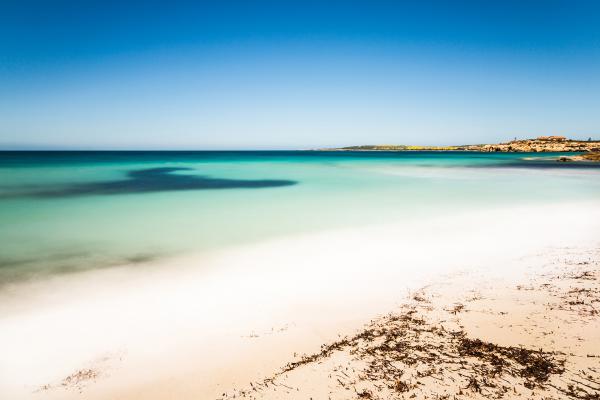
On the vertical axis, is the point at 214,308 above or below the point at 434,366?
below

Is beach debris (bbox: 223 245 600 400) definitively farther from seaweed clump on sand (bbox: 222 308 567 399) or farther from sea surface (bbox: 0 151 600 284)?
sea surface (bbox: 0 151 600 284)

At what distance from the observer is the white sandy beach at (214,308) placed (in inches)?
139

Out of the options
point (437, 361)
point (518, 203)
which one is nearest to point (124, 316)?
point (437, 361)

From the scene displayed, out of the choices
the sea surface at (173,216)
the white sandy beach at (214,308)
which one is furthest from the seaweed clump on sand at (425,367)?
the sea surface at (173,216)

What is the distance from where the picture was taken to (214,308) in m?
4.96

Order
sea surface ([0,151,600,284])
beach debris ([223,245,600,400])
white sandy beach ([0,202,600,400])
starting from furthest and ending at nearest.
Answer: sea surface ([0,151,600,284]), white sandy beach ([0,202,600,400]), beach debris ([223,245,600,400])

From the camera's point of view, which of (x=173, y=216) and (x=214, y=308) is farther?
(x=173, y=216)

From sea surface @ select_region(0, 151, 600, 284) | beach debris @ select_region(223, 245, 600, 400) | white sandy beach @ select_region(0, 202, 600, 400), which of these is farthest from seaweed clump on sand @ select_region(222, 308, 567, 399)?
sea surface @ select_region(0, 151, 600, 284)

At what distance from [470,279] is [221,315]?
154 inches

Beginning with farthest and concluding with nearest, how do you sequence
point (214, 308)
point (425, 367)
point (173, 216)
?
point (173, 216), point (214, 308), point (425, 367)

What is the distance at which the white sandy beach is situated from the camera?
3.54m

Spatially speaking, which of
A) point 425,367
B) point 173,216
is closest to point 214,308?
point 425,367

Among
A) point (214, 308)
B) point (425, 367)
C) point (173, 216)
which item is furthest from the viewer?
point (173, 216)

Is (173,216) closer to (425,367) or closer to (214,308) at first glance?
(214,308)
